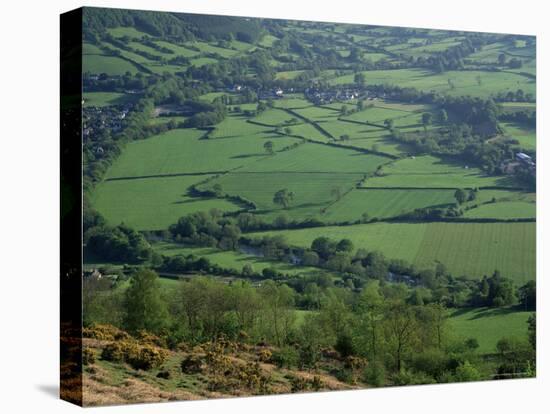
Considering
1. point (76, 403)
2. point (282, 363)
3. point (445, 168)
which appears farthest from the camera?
point (445, 168)

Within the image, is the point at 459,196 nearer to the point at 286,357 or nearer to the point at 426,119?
the point at 426,119

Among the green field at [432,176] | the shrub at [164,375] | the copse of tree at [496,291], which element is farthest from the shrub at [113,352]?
the copse of tree at [496,291]

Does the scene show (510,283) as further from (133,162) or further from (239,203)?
(133,162)

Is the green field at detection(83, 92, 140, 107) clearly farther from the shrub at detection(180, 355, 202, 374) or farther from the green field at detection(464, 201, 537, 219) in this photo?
the green field at detection(464, 201, 537, 219)

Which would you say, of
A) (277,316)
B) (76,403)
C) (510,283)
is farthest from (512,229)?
(76,403)

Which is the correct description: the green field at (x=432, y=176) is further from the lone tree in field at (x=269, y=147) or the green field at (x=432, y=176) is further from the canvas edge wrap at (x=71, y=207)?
the canvas edge wrap at (x=71, y=207)

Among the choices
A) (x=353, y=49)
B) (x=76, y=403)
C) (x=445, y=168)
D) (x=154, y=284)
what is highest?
(x=353, y=49)

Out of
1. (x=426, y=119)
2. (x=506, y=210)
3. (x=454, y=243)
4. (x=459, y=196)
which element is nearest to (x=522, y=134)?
(x=506, y=210)
